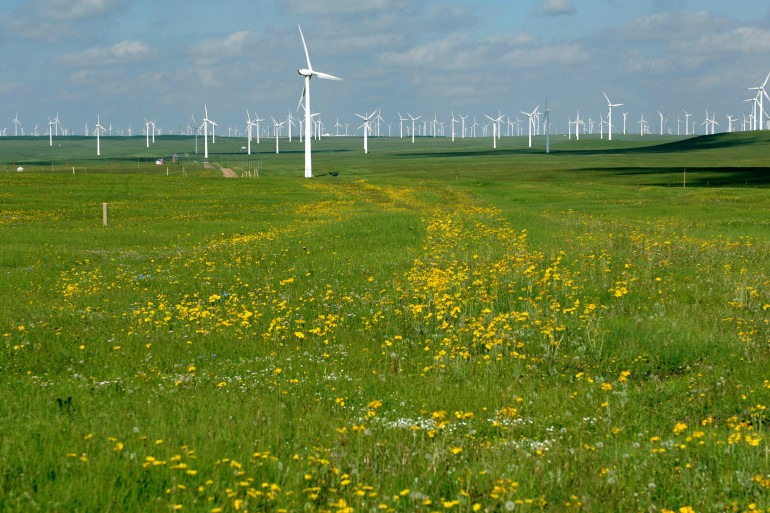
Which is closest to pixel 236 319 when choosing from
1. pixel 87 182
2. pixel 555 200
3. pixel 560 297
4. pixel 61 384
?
pixel 61 384

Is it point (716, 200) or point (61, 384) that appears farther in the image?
point (716, 200)

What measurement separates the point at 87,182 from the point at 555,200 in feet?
187

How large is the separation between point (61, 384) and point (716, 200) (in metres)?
62.1

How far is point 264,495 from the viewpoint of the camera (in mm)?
6648

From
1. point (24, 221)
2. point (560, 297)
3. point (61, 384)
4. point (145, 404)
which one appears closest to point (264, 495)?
point (145, 404)

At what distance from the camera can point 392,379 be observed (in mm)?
11789

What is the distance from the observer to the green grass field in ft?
22.9

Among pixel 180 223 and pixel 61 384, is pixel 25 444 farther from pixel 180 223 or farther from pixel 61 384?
pixel 180 223

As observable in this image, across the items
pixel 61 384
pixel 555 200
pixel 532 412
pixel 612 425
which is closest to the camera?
pixel 612 425

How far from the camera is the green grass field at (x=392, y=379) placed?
6988 mm

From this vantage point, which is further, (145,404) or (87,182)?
(87,182)

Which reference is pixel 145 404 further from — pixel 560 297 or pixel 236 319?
pixel 560 297

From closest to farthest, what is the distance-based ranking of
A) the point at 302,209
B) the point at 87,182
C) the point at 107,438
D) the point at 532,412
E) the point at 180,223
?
the point at 107,438
the point at 532,412
the point at 180,223
the point at 302,209
the point at 87,182

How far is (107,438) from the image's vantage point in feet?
25.1
